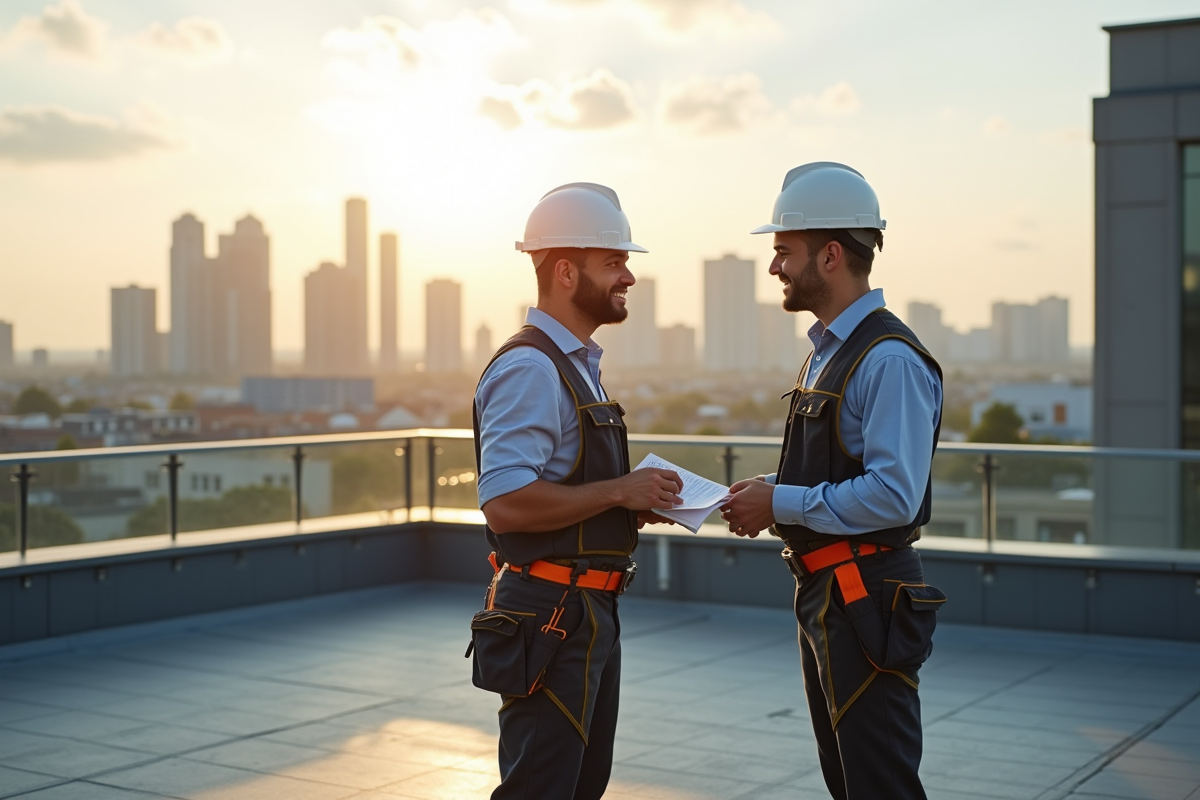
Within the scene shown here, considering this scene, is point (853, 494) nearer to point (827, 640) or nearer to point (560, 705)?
point (827, 640)

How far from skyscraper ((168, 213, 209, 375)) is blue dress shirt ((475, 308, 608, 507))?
91355 mm

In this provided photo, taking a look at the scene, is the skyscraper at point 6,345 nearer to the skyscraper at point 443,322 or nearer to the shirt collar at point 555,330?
the skyscraper at point 443,322

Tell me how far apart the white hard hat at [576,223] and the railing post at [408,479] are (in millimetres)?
8026

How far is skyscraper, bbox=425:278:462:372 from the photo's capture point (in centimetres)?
10350

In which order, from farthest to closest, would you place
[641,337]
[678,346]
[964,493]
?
[641,337] < [678,346] < [964,493]

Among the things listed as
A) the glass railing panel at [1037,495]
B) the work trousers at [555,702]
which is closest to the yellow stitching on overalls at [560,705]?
the work trousers at [555,702]

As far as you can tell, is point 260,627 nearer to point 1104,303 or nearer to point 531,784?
point 531,784

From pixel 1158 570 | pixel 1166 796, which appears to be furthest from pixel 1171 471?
pixel 1166 796

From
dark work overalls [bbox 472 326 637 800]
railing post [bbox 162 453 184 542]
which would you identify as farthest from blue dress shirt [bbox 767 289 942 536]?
railing post [bbox 162 453 184 542]

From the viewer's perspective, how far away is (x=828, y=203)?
3.70m

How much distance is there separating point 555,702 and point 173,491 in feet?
22.7

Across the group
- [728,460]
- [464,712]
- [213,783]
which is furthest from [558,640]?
[728,460]

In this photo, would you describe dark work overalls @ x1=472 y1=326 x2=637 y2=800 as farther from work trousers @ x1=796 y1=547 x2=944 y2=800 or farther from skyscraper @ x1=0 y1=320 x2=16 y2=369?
skyscraper @ x1=0 y1=320 x2=16 y2=369

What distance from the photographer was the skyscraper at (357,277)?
10800 centimetres
